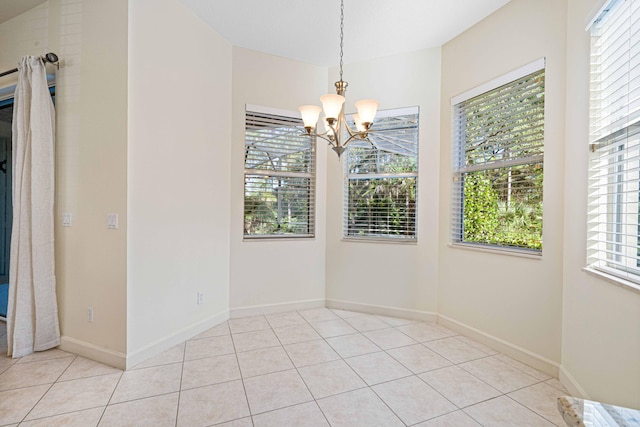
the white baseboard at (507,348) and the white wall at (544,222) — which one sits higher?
the white wall at (544,222)

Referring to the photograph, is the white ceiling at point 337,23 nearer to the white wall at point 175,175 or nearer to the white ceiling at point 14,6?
the white wall at point 175,175

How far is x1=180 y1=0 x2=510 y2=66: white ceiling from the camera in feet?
8.79

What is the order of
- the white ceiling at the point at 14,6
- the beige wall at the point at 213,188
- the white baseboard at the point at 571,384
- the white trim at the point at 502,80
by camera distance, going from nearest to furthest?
the white baseboard at the point at 571,384 → the beige wall at the point at 213,188 → the white trim at the point at 502,80 → the white ceiling at the point at 14,6

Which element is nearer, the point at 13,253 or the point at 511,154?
the point at 13,253

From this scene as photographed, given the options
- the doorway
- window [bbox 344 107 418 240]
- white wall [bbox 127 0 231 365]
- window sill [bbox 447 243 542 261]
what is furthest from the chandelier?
the doorway

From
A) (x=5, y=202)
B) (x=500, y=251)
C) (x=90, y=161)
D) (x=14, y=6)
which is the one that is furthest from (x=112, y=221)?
(x=500, y=251)

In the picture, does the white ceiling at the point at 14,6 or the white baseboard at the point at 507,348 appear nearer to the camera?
the white baseboard at the point at 507,348

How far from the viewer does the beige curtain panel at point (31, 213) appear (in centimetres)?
243

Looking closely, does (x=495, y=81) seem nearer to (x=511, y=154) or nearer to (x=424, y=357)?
(x=511, y=154)

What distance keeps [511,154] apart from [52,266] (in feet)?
12.7

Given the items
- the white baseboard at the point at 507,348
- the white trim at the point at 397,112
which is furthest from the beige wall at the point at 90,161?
the white baseboard at the point at 507,348

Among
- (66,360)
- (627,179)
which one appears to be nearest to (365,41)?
(627,179)

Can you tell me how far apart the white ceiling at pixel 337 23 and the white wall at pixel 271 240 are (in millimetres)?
225

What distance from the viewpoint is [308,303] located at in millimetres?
3789
